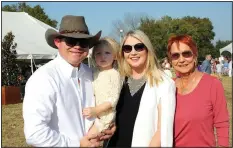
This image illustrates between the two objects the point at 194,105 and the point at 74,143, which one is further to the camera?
the point at 194,105

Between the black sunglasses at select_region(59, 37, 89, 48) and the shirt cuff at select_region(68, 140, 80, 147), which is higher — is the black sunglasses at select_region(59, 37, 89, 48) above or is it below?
above

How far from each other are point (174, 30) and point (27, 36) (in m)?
31.0

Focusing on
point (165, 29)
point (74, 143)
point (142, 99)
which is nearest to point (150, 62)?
point (142, 99)

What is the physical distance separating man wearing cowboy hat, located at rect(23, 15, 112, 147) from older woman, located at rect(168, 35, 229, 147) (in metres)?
0.72

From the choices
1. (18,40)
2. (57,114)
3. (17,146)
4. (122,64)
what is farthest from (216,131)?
(18,40)

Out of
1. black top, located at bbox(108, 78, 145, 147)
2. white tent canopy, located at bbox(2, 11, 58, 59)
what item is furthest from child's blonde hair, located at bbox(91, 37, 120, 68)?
white tent canopy, located at bbox(2, 11, 58, 59)

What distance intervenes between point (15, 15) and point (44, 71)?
16946 mm

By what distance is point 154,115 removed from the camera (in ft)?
8.14

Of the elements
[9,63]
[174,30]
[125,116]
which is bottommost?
[9,63]

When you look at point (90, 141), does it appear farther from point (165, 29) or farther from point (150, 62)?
point (165, 29)

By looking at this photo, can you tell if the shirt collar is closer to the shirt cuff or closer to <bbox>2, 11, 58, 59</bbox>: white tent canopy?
the shirt cuff

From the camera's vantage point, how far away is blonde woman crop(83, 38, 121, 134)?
2.79 metres

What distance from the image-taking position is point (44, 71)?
246 cm

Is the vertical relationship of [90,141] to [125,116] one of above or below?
below
